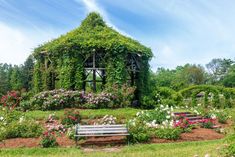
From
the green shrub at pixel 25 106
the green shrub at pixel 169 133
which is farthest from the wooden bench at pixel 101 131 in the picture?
the green shrub at pixel 25 106

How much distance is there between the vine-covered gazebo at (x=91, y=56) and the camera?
18.2 m

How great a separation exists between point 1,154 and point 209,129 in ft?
26.7

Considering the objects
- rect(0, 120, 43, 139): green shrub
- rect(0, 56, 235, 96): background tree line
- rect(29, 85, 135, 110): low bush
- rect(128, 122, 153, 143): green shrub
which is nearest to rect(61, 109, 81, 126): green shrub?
rect(0, 120, 43, 139): green shrub

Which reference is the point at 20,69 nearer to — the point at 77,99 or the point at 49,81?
the point at 49,81

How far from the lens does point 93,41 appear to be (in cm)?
1812

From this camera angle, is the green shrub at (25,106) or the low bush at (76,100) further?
the green shrub at (25,106)

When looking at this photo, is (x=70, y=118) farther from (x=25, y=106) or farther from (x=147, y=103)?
(x=147, y=103)

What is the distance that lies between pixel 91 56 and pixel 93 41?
1.25 meters

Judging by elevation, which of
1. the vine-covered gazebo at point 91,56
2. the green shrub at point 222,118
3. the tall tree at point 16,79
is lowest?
the green shrub at point 222,118

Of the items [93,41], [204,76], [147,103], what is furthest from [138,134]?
[204,76]

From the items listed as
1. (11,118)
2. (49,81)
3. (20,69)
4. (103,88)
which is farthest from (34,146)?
(20,69)

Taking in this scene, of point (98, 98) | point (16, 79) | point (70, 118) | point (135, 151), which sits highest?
point (16, 79)

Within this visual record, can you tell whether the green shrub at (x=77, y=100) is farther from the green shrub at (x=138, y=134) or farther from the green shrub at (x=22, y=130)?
the green shrub at (x=138, y=134)

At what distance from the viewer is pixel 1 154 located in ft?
28.3
